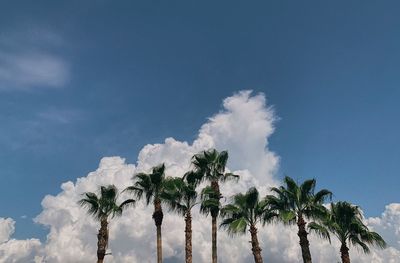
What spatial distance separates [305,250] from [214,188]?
1089 cm

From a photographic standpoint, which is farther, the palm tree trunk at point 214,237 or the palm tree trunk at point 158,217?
the palm tree trunk at point 158,217

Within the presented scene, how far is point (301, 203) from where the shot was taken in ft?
121

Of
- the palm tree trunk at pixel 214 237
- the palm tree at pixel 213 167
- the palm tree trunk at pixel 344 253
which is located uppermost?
the palm tree at pixel 213 167

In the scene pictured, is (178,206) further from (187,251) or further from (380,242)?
(380,242)

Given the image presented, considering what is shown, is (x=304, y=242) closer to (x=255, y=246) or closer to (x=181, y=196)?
(x=255, y=246)

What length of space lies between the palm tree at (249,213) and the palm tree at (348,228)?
4.40m

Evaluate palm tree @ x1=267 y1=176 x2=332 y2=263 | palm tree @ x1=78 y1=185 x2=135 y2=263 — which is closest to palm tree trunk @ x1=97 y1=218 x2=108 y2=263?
palm tree @ x1=78 y1=185 x2=135 y2=263

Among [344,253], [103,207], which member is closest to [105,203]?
[103,207]

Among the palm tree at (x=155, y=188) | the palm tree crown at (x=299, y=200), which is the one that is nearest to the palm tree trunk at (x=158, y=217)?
the palm tree at (x=155, y=188)

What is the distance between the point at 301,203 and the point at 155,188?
1496cm

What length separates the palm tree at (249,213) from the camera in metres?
37.3

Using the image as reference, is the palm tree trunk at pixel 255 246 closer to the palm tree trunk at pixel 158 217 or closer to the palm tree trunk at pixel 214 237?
the palm tree trunk at pixel 214 237

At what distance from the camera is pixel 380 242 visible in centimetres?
3625

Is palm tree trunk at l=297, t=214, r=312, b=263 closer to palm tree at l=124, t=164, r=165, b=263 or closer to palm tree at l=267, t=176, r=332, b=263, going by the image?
palm tree at l=267, t=176, r=332, b=263
